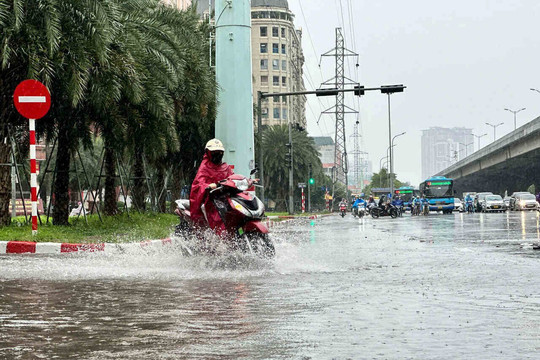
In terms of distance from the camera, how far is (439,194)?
64438 mm

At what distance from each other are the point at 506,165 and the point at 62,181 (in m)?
69.3

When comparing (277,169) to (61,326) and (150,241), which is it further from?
(61,326)

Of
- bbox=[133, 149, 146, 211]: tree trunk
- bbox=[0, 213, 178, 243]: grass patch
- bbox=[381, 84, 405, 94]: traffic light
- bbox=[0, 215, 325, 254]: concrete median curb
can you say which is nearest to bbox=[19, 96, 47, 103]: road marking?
bbox=[0, 213, 178, 243]: grass patch

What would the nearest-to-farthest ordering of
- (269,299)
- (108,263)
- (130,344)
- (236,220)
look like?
1. (130,344)
2. (269,299)
3. (236,220)
4. (108,263)

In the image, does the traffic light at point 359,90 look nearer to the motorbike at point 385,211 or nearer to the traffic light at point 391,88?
the traffic light at point 391,88

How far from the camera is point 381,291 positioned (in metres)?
7.57

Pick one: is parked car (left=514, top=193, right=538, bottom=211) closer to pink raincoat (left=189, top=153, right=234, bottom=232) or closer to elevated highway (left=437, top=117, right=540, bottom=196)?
elevated highway (left=437, top=117, right=540, bottom=196)

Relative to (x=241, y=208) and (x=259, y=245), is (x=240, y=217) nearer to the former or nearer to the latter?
(x=241, y=208)

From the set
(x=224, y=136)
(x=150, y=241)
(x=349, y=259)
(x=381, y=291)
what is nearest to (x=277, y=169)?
(x=224, y=136)

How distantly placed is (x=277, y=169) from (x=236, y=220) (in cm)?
6076

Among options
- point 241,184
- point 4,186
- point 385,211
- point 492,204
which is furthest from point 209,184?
point 492,204

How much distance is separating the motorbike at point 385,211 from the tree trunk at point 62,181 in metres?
29.9

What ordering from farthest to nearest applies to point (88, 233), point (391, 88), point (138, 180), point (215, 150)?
point (391, 88) → point (138, 180) → point (88, 233) → point (215, 150)

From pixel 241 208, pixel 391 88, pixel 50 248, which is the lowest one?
pixel 50 248
